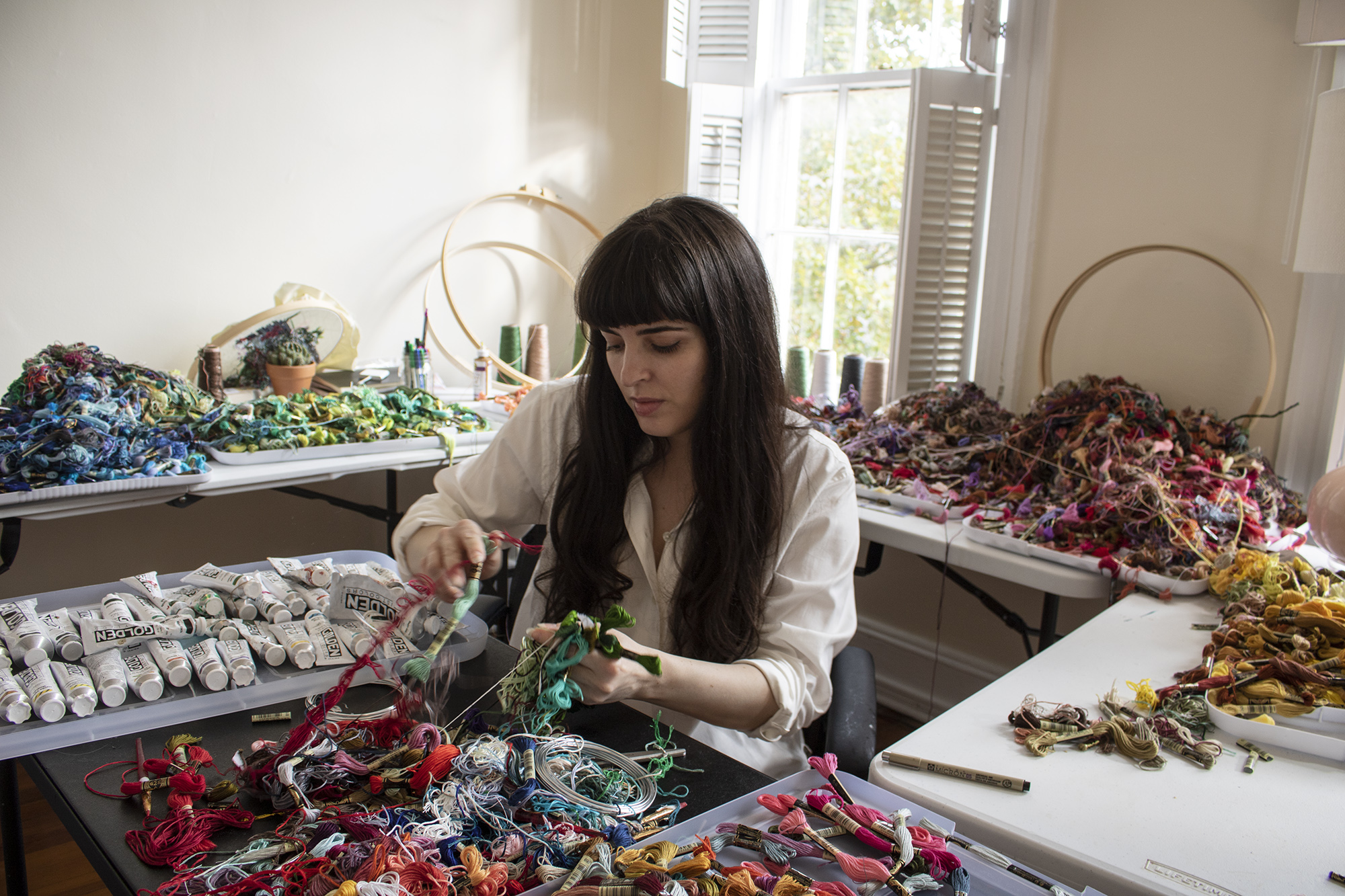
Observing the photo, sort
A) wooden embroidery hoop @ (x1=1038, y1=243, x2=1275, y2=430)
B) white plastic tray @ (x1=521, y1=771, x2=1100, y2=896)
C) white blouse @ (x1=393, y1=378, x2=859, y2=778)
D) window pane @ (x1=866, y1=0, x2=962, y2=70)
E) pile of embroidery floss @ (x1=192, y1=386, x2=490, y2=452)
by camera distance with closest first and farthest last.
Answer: white plastic tray @ (x1=521, y1=771, x2=1100, y2=896) < white blouse @ (x1=393, y1=378, x2=859, y2=778) < wooden embroidery hoop @ (x1=1038, y1=243, x2=1275, y2=430) < pile of embroidery floss @ (x1=192, y1=386, x2=490, y2=452) < window pane @ (x1=866, y1=0, x2=962, y2=70)

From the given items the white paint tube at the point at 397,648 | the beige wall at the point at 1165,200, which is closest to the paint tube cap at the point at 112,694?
the white paint tube at the point at 397,648

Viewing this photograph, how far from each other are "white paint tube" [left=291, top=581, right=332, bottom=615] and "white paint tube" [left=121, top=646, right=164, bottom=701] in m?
0.24

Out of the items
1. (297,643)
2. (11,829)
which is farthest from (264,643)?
(11,829)

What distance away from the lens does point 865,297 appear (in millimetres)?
3438

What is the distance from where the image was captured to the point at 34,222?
267 cm

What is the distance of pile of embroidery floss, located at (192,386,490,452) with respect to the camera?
2.46 m

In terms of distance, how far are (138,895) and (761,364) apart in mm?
1016

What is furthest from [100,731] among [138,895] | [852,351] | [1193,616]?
[852,351]

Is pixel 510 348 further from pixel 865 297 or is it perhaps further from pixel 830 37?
pixel 830 37

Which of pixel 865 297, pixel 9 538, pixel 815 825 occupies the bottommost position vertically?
pixel 9 538

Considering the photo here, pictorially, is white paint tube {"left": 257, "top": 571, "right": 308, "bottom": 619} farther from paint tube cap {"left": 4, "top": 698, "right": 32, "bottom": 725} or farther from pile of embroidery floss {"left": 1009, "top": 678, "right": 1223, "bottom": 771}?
pile of embroidery floss {"left": 1009, "top": 678, "right": 1223, "bottom": 771}

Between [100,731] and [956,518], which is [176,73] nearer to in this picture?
[100,731]

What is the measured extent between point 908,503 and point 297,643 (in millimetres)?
1551

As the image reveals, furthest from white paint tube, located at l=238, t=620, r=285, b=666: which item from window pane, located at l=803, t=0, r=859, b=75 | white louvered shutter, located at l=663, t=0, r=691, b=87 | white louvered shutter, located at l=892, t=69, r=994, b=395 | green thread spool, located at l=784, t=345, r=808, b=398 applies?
window pane, located at l=803, t=0, r=859, b=75
